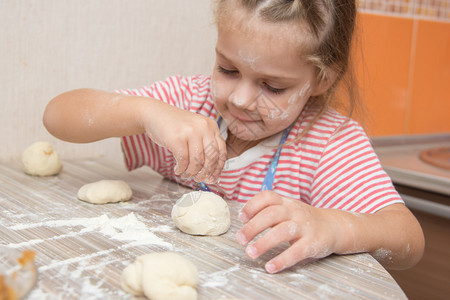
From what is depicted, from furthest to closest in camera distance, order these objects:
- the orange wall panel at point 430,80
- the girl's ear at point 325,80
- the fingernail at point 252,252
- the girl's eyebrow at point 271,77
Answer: the orange wall panel at point 430,80 → the girl's ear at point 325,80 → the girl's eyebrow at point 271,77 → the fingernail at point 252,252

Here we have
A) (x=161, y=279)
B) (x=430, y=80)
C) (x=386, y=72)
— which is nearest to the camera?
(x=161, y=279)

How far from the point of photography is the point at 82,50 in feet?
3.81

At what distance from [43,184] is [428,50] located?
1721 millimetres

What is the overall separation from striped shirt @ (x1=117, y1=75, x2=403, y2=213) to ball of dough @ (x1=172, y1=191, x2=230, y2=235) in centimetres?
17

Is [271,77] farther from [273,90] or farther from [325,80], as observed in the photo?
[325,80]

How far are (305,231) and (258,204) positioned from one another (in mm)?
72

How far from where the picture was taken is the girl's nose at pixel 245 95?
2.57ft

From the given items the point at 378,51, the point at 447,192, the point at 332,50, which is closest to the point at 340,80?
the point at 332,50

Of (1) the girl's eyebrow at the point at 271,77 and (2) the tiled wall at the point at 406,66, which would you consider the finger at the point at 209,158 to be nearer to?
(1) the girl's eyebrow at the point at 271,77

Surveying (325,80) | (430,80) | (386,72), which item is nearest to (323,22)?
(325,80)

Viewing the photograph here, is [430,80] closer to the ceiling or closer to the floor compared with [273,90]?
closer to the floor

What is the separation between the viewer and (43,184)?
2.83ft

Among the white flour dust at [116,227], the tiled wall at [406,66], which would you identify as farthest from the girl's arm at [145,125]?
the tiled wall at [406,66]

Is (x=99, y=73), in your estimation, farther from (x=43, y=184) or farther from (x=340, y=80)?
(x=340, y=80)
